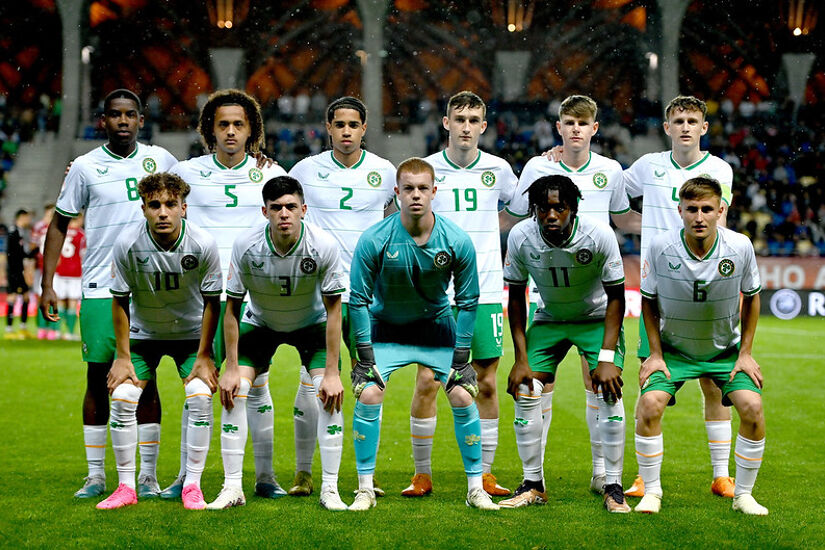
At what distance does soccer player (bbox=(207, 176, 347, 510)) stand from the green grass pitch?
247 mm

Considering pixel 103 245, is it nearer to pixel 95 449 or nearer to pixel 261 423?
pixel 95 449

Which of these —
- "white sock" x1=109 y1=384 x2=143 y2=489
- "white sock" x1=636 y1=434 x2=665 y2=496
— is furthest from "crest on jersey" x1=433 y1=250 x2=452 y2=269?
"white sock" x1=109 y1=384 x2=143 y2=489

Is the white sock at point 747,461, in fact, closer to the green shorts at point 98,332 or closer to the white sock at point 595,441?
the white sock at point 595,441

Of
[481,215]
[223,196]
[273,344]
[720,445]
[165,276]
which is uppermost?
[223,196]

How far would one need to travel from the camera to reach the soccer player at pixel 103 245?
5727 mm

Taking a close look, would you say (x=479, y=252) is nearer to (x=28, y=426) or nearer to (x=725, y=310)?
(x=725, y=310)

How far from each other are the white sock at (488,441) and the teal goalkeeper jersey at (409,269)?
88 centimetres

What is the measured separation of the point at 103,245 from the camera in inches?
232

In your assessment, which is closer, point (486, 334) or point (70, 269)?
point (486, 334)

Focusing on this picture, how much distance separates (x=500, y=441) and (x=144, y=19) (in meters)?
29.6

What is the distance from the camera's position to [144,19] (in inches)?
1330

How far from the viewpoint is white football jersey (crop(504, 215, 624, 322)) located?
5.45 metres

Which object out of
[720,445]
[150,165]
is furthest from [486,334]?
[150,165]

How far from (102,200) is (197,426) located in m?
1.53
